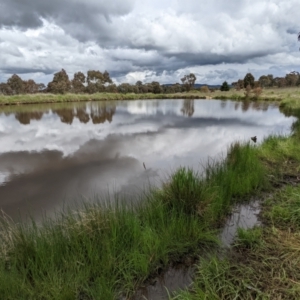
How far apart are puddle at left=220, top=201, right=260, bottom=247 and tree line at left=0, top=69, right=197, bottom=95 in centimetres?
4479

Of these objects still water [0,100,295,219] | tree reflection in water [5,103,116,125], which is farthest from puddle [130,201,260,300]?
tree reflection in water [5,103,116,125]

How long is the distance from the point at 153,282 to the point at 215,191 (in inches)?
61.9

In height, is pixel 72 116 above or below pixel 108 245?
below

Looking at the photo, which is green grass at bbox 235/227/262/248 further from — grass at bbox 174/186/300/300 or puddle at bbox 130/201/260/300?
puddle at bbox 130/201/260/300

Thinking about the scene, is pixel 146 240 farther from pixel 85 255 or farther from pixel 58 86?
pixel 58 86

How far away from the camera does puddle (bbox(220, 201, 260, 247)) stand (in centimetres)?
304

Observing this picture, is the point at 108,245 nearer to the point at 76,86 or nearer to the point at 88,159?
the point at 88,159

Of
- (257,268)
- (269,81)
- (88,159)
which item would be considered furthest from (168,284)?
(269,81)

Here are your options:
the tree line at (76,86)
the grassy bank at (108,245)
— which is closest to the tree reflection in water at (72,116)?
the grassy bank at (108,245)

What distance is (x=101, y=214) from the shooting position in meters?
2.69

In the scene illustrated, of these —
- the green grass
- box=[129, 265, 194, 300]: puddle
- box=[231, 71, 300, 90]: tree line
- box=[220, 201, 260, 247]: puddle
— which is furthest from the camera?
box=[231, 71, 300, 90]: tree line

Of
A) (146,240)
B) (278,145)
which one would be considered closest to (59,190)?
(146,240)

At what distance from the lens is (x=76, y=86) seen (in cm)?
5228

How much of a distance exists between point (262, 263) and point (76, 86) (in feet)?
180
